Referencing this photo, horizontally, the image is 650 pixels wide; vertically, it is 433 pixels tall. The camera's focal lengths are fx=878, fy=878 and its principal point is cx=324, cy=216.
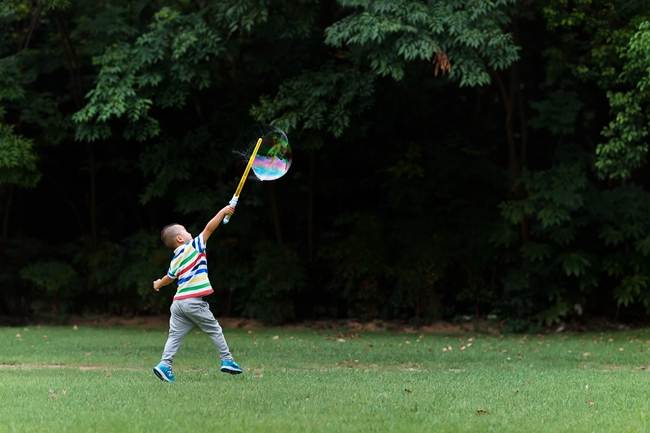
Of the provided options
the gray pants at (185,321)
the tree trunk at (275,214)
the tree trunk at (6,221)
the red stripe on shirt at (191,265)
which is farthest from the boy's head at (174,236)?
the tree trunk at (6,221)

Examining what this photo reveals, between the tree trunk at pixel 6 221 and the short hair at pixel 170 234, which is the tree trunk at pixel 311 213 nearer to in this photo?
the tree trunk at pixel 6 221

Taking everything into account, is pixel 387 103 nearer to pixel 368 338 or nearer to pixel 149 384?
pixel 368 338

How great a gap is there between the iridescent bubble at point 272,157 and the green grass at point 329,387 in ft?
6.65

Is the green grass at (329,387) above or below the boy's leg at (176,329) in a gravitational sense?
below

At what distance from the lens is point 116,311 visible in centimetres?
1902

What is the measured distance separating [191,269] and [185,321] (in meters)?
0.57

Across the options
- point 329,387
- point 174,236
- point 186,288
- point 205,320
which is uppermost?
point 174,236

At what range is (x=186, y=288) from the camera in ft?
27.3

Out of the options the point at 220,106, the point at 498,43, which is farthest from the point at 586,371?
the point at 220,106

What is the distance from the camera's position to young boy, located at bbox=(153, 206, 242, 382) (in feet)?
26.9

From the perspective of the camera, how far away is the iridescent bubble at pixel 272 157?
8578 millimetres

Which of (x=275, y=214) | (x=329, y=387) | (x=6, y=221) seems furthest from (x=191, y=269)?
(x=6, y=221)

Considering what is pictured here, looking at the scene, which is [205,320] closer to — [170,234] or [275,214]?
[170,234]

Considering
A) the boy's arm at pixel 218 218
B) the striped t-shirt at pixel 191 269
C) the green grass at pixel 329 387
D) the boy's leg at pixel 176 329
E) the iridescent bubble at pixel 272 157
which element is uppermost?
the iridescent bubble at pixel 272 157
